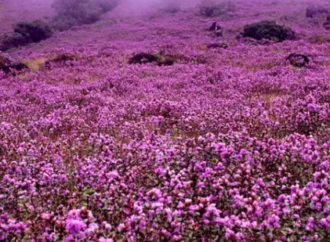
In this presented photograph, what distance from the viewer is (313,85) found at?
1183 cm

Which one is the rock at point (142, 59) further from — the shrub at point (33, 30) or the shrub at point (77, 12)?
the shrub at point (77, 12)

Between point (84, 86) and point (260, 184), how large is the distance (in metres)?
10.9

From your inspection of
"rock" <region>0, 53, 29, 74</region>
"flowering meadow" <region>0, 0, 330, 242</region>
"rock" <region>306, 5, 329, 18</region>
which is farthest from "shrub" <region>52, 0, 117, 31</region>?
"flowering meadow" <region>0, 0, 330, 242</region>

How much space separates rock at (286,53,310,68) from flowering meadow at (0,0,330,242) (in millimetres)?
156

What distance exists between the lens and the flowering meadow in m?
3.29

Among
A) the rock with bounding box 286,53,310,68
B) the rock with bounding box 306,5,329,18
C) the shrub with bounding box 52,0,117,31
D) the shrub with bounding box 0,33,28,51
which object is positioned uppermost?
the shrub with bounding box 52,0,117,31

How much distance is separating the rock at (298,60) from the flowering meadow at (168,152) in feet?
0.51

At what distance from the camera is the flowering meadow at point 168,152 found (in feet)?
10.8

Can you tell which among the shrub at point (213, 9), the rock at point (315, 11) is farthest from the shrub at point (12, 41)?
the rock at point (315, 11)

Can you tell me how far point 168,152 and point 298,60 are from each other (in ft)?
47.8

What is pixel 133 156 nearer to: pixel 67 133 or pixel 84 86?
pixel 67 133

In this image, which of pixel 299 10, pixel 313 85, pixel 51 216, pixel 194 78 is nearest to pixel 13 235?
pixel 51 216

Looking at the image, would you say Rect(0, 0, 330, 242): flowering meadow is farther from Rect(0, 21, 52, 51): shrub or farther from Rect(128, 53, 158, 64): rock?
Rect(0, 21, 52, 51): shrub

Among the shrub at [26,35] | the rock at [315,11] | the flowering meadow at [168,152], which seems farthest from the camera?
the rock at [315,11]
